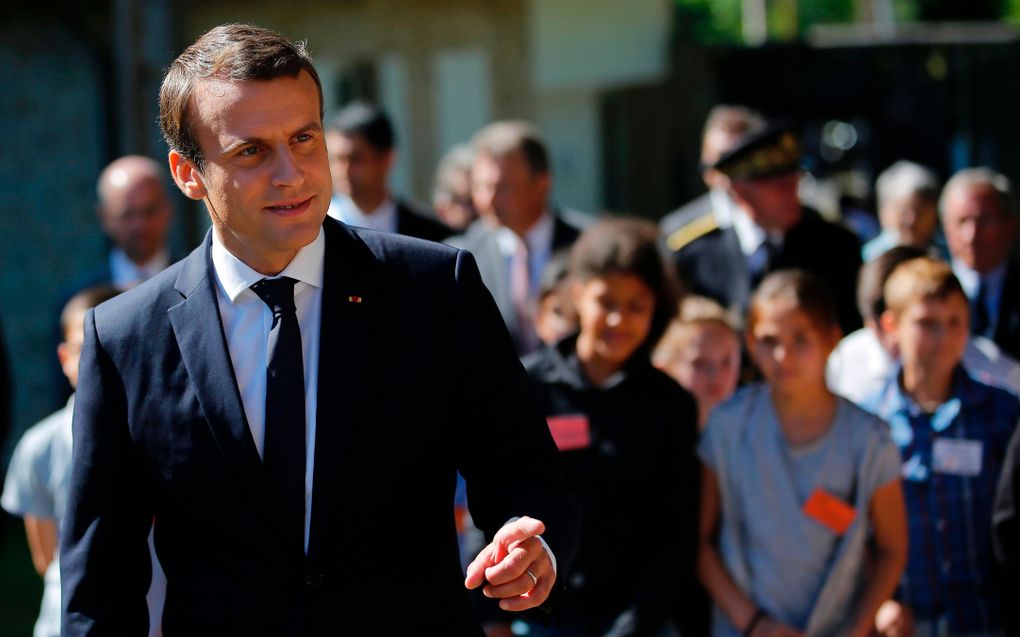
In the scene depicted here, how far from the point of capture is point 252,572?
2.21 metres

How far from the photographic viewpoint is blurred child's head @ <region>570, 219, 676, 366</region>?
13.5ft

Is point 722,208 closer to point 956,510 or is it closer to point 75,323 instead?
point 956,510

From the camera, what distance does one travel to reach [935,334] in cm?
430

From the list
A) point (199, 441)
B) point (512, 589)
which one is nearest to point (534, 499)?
point (512, 589)

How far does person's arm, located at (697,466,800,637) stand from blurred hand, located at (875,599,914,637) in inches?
12.7

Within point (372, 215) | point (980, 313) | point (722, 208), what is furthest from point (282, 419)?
point (722, 208)

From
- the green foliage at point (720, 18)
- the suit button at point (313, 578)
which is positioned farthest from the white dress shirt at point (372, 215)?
the green foliage at point (720, 18)

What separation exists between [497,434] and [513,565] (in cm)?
29

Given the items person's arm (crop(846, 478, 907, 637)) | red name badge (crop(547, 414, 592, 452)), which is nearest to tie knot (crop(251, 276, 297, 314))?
red name badge (crop(547, 414, 592, 452))

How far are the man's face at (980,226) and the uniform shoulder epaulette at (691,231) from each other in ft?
3.48

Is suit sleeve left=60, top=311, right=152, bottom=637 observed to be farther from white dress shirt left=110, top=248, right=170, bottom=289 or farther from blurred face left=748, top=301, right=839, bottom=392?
white dress shirt left=110, top=248, right=170, bottom=289

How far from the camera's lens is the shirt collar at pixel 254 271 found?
2301 millimetres

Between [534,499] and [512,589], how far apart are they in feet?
0.63

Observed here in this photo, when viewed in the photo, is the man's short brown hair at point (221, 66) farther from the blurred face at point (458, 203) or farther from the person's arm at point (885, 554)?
the blurred face at point (458, 203)
